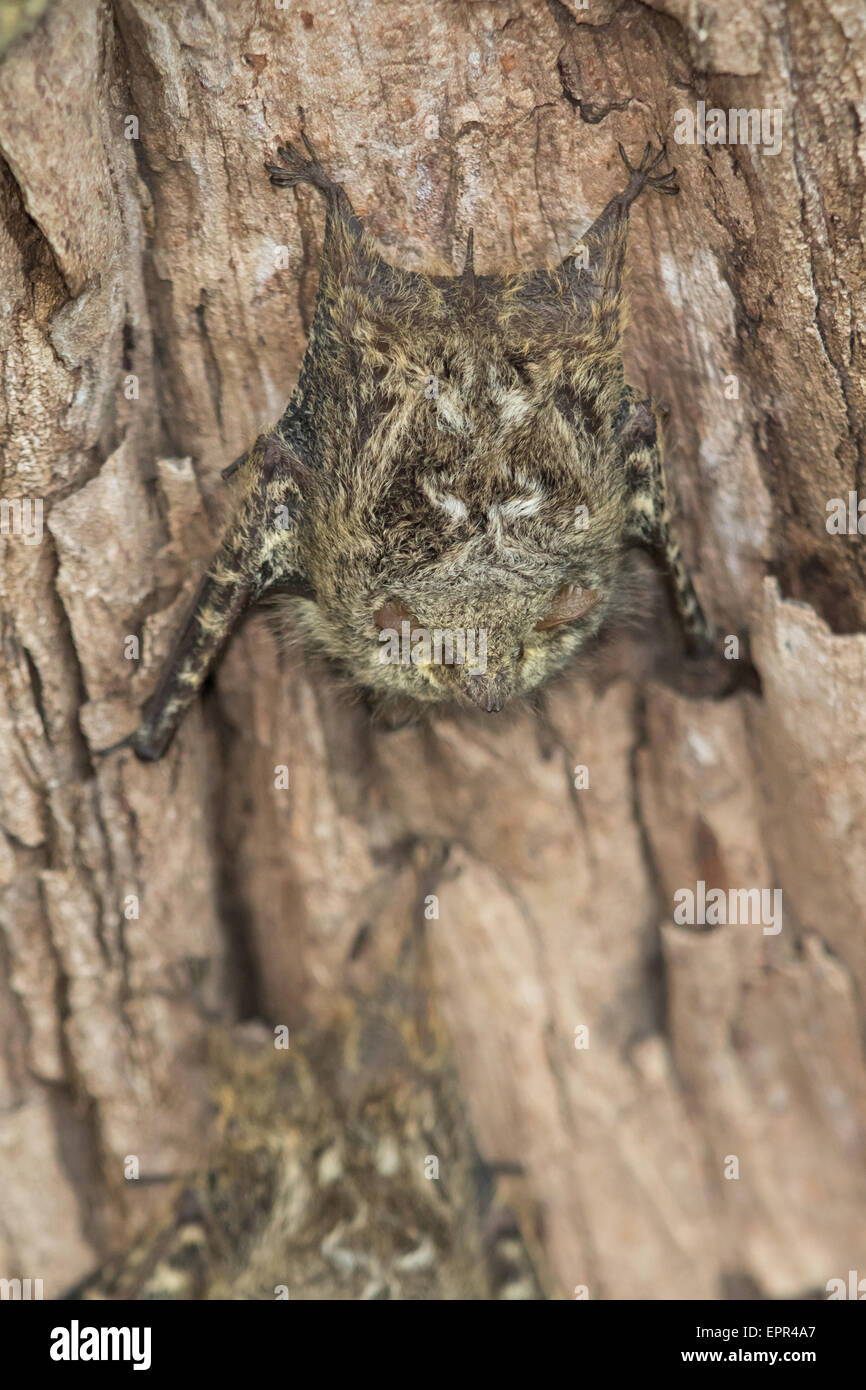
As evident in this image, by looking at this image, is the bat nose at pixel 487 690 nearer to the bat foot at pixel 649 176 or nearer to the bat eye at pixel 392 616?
the bat eye at pixel 392 616

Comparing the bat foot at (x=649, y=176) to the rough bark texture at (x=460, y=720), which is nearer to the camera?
the rough bark texture at (x=460, y=720)

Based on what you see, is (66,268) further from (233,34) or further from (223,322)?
(233,34)

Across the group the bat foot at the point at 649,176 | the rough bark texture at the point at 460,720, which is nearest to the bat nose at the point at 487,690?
the rough bark texture at the point at 460,720

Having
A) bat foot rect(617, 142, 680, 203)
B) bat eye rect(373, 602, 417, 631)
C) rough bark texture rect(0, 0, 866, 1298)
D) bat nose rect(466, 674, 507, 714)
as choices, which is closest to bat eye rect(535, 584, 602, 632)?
bat nose rect(466, 674, 507, 714)

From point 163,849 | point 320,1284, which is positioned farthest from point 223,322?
point 320,1284

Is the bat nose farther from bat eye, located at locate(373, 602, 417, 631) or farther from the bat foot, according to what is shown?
the bat foot

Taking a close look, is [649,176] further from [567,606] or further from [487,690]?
[487,690]
